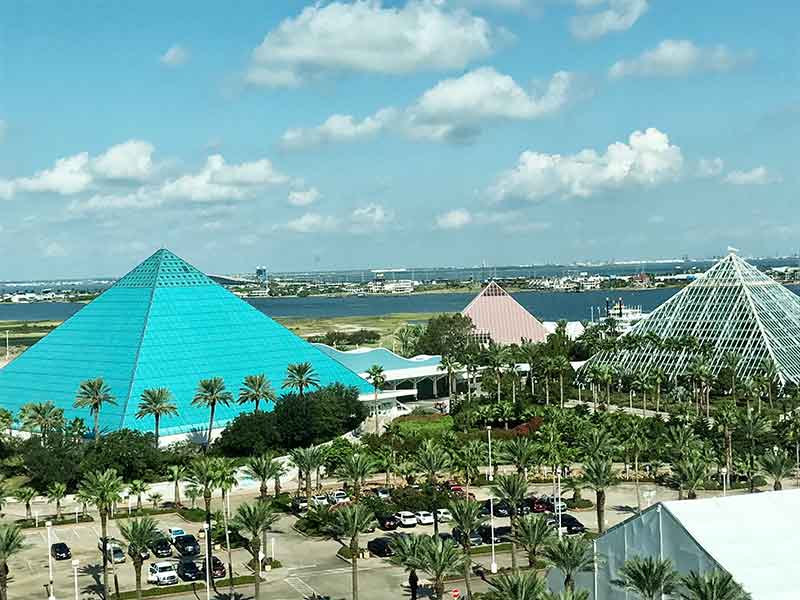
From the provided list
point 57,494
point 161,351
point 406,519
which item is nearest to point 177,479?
point 57,494

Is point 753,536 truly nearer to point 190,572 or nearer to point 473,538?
point 473,538

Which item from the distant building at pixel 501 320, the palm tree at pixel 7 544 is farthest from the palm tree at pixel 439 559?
the distant building at pixel 501 320

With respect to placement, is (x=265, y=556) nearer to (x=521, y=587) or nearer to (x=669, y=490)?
(x=521, y=587)

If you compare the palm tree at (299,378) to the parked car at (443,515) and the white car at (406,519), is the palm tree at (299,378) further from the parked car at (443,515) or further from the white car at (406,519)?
the parked car at (443,515)

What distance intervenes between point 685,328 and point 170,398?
60.1 meters

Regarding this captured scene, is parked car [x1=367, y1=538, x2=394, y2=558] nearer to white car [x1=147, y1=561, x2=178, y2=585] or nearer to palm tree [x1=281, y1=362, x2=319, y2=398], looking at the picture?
white car [x1=147, y1=561, x2=178, y2=585]

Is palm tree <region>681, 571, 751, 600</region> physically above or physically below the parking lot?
above

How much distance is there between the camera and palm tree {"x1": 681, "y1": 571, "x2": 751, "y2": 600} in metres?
27.3

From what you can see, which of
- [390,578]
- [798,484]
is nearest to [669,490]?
[798,484]

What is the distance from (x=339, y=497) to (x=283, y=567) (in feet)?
41.9

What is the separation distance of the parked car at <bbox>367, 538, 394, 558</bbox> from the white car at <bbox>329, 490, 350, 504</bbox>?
853cm

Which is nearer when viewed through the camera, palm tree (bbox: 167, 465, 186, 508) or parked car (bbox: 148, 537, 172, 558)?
parked car (bbox: 148, 537, 172, 558)

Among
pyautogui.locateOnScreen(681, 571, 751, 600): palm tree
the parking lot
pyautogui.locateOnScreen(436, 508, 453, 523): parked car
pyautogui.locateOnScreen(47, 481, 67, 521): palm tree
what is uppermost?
pyautogui.locateOnScreen(681, 571, 751, 600): palm tree

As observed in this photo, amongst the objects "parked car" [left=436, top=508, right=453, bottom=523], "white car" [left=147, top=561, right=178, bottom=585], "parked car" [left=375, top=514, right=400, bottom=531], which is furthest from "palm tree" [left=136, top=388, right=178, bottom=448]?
"parked car" [left=436, top=508, right=453, bottom=523]
